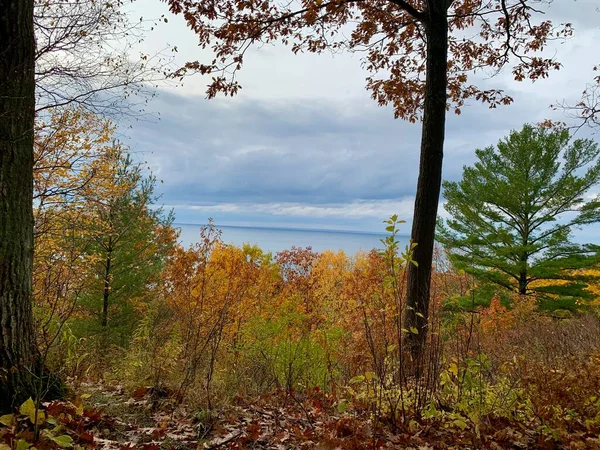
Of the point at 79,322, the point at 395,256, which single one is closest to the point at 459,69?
the point at 395,256

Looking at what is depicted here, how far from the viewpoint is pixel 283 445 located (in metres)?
3.06

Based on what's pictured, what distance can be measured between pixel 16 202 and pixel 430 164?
454cm

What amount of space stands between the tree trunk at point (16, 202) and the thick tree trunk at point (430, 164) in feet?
13.5

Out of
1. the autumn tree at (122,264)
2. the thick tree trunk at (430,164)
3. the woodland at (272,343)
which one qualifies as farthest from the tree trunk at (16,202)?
the autumn tree at (122,264)

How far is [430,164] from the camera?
5305 millimetres

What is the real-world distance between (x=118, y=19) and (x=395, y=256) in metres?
3.94

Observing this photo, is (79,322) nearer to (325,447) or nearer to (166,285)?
(166,285)

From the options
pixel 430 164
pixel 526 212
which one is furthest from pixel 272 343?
pixel 526 212

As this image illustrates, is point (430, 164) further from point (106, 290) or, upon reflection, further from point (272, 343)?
point (106, 290)

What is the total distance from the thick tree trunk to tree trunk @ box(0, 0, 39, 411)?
411 centimetres

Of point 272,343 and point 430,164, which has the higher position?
point 430,164

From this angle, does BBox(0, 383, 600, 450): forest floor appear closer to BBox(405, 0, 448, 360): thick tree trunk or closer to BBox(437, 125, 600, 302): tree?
BBox(405, 0, 448, 360): thick tree trunk

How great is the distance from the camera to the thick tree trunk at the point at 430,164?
17.2ft

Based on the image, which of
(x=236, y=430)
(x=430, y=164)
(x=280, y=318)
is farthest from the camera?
(x=280, y=318)
